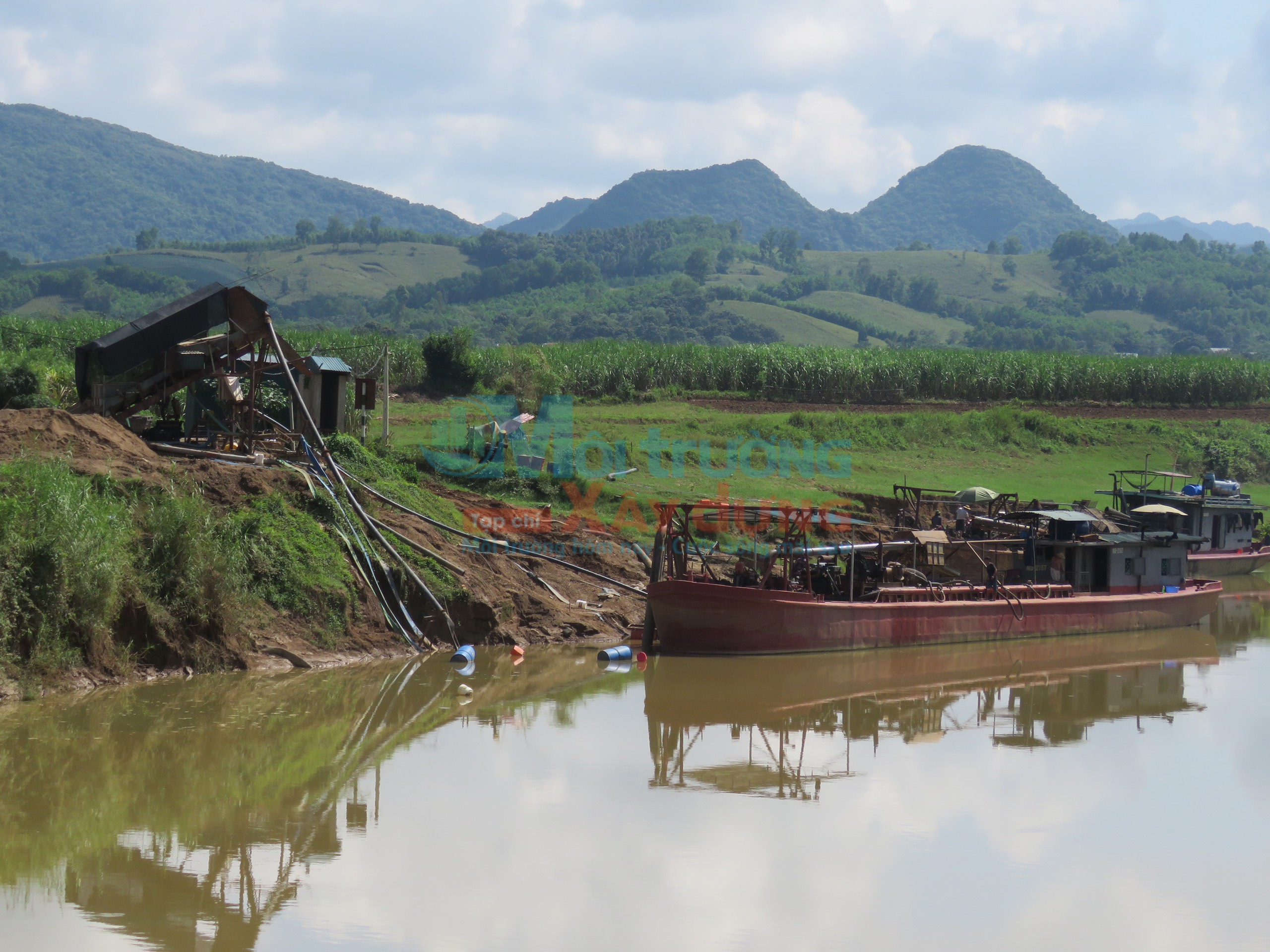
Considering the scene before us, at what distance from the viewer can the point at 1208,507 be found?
37500 mm

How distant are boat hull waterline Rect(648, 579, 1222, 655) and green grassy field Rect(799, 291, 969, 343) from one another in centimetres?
14147

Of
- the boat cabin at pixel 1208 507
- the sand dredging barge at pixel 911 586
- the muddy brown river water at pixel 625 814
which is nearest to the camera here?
the muddy brown river water at pixel 625 814

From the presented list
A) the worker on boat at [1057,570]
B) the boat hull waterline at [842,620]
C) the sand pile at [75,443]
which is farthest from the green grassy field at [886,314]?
the sand pile at [75,443]

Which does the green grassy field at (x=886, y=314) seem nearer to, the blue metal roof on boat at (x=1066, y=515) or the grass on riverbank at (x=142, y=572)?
the blue metal roof on boat at (x=1066, y=515)

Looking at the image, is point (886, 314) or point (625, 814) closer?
point (625, 814)

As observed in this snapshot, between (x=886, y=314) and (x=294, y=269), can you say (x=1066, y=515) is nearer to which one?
(x=886, y=314)

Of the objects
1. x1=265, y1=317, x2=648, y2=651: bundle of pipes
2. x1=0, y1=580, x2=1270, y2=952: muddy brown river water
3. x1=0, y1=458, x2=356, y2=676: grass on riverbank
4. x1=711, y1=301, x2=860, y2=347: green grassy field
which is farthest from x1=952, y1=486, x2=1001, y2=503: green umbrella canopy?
x1=711, y1=301, x2=860, y2=347: green grassy field

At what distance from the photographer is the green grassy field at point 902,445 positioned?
115 ft

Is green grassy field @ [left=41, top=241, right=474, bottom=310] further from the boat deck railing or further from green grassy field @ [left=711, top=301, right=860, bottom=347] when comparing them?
the boat deck railing

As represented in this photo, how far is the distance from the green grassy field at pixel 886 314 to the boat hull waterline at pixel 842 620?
464 feet

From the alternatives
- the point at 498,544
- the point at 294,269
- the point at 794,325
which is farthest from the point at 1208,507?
the point at 294,269

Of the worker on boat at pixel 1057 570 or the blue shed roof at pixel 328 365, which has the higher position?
the blue shed roof at pixel 328 365

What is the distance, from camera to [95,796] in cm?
1348

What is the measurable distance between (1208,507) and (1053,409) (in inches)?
663
